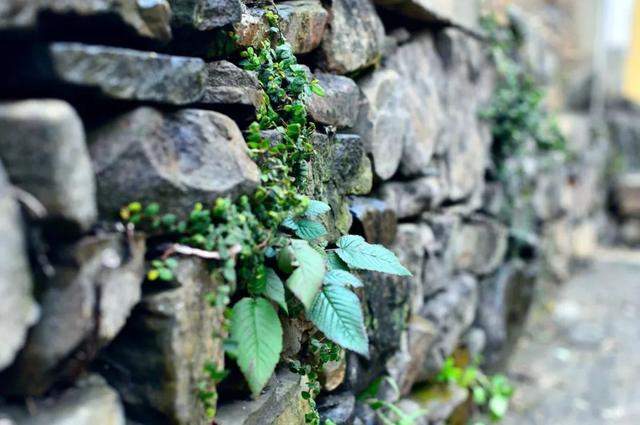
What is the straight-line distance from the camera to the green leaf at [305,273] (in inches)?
46.8

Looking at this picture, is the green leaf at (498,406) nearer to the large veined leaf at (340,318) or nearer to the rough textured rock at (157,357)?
the large veined leaf at (340,318)

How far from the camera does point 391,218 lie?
197cm

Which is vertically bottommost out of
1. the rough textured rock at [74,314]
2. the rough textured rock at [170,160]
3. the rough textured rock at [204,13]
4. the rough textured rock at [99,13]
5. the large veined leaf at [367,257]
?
the large veined leaf at [367,257]

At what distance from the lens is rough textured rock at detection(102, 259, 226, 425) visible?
3.34ft

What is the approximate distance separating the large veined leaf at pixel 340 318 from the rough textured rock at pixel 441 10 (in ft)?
3.86

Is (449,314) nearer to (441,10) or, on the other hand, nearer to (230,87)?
(441,10)

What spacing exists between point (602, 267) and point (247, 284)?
4333 millimetres

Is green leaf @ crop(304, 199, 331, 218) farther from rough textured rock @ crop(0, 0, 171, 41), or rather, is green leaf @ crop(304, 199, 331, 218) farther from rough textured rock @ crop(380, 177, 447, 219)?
rough textured rock @ crop(380, 177, 447, 219)

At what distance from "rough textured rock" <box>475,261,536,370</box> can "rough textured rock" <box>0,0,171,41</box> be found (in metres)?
2.31

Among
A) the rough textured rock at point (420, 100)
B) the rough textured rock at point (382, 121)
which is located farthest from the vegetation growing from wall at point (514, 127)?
the rough textured rock at point (382, 121)

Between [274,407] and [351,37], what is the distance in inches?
41.7

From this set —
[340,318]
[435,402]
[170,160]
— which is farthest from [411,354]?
[170,160]

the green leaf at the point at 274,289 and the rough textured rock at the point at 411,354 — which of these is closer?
the green leaf at the point at 274,289

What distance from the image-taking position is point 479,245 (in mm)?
2961
